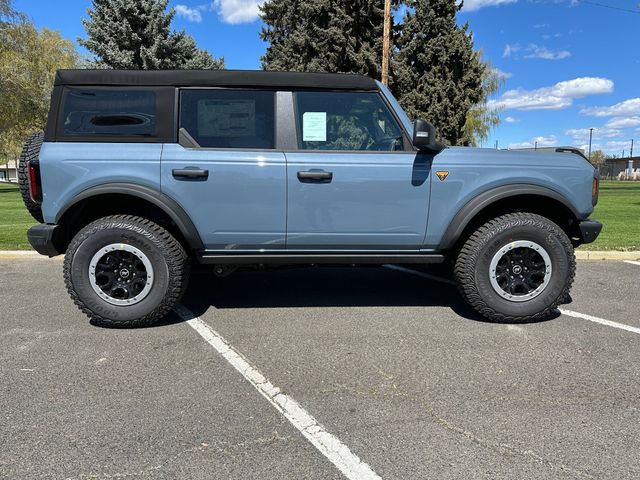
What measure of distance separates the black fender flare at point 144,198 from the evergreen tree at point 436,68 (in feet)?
59.1

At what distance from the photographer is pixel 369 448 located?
2188mm

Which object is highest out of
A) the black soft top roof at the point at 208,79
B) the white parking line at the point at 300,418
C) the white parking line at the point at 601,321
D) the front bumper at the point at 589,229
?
the black soft top roof at the point at 208,79

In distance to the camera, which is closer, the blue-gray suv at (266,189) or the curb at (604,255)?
the blue-gray suv at (266,189)

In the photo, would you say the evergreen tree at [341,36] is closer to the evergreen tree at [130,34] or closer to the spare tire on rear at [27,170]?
the evergreen tree at [130,34]

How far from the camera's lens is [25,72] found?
2588cm

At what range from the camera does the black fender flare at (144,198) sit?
354cm

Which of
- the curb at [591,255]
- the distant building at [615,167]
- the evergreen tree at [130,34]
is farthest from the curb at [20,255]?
the distant building at [615,167]

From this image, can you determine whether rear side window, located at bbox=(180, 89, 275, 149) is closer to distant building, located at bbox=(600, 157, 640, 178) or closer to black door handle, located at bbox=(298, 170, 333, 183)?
black door handle, located at bbox=(298, 170, 333, 183)

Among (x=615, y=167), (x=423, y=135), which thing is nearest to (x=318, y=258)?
(x=423, y=135)

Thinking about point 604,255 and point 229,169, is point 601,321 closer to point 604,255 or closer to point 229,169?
point 604,255

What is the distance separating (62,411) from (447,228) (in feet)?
9.72

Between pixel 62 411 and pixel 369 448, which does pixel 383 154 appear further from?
pixel 62 411

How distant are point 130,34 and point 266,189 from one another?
18.6m

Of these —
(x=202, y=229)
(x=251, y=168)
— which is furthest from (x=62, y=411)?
(x=251, y=168)
